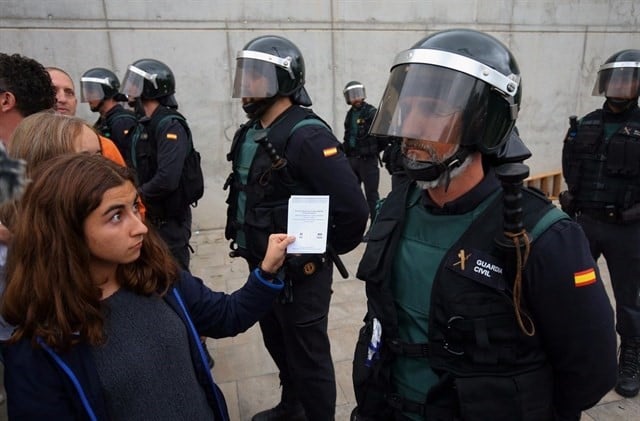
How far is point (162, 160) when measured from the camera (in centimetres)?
345

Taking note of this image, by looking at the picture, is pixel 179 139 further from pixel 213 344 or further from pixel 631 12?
pixel 631 12

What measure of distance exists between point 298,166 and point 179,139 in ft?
4.97

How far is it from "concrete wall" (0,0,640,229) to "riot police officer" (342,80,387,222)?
0.50 metres

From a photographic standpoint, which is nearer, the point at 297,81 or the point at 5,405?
the point at 5,405

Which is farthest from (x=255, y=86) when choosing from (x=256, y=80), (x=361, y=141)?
(x=361, y=141)

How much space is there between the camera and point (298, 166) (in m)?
2.43

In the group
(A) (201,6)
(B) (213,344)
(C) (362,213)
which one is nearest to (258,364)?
(B) (213,344)

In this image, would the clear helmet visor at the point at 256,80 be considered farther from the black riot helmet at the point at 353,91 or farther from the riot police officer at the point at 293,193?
the black riot helmet at the point at 353,91

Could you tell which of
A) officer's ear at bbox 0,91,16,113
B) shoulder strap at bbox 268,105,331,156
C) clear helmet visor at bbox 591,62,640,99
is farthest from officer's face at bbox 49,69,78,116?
clear helmet visor at bbox 591,62,640,99

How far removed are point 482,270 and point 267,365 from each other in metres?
2.73

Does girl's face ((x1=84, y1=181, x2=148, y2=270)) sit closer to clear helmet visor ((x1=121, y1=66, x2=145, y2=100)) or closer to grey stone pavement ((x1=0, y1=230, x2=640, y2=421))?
grey stone pavement ((x1=0, y1=230, x2=640, y2=421))

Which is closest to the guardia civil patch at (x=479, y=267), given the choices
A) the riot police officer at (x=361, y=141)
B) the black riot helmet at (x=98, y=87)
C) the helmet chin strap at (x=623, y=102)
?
the helmet chin strap at (x=623, y=102)

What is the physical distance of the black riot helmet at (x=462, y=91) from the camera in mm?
1313

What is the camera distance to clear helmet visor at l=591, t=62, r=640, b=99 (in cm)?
313
